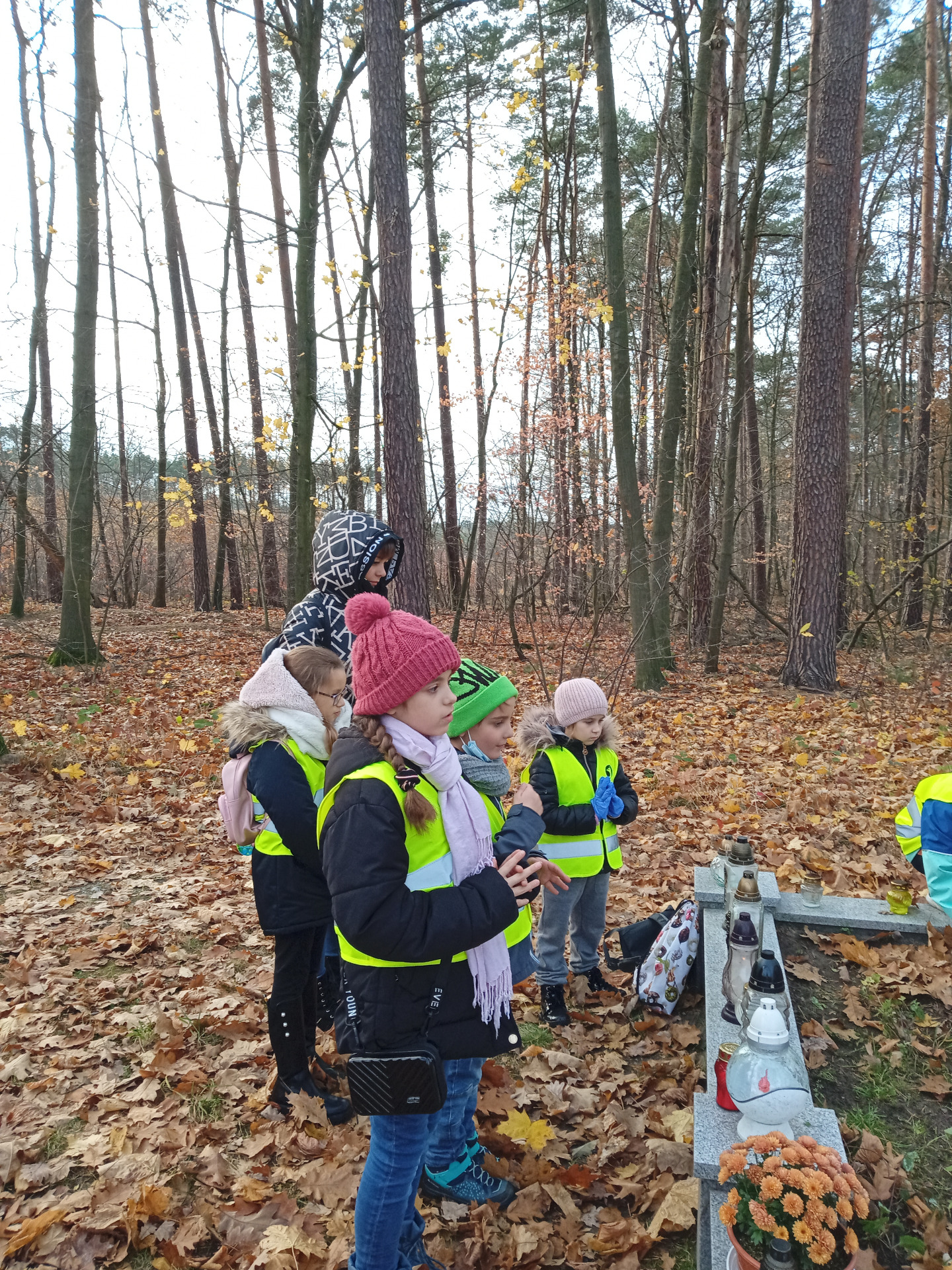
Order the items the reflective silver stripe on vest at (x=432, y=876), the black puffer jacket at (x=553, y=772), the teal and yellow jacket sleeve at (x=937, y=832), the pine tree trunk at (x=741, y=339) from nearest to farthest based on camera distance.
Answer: the reflective silver stripe on vest at (x=432, y=876) → the teal and yellow jacket sleeve at (x=937, y=832) → the black puffer jacket at (x=553, y=772) → the pine tree trunk at (x=741, y=339)

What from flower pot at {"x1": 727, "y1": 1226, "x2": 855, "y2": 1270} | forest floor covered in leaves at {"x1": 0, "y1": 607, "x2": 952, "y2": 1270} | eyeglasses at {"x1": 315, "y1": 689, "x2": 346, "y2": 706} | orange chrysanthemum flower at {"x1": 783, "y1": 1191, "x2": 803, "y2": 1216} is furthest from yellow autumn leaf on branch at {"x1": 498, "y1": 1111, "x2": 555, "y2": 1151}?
eyeglasses at {"x1": 315, "y1": 689, "x2": 346, "y2": 706}

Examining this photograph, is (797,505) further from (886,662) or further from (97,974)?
(97,974)

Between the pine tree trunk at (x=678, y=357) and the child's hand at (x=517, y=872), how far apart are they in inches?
327

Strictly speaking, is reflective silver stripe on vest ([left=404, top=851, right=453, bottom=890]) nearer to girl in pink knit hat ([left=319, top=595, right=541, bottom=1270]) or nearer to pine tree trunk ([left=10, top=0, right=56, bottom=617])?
girl in pink knit hat ([left=319, top=595, right=541, bottom=1270])

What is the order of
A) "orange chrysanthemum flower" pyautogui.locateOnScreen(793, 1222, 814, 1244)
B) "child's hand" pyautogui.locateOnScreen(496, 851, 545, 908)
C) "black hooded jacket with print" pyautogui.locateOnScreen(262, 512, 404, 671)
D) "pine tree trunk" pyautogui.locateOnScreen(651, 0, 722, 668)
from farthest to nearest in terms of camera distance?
"pine tree trunk" pyautogui.locateOnScreen(651, 0, 722, 668)
"black hooded jacket with print" pyautogui.locateOnScreen(262, 512, 404, 671)
"child's hand" pyautogui.locateOnScreen(496, 851, 545, 908)
"orange chrysanthemum flower" pyautogui.locateOnScreen(793, 1222, 814, 1244)

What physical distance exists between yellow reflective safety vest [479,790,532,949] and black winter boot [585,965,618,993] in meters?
1.47

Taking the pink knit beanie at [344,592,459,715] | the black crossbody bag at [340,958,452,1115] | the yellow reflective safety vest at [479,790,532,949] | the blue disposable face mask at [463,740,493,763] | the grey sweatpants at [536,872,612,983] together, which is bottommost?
the grey sweatpants at [536,872,612,983]

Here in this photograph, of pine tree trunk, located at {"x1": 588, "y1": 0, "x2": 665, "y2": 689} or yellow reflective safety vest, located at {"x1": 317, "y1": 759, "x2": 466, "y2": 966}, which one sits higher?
pine tree trunk, located at {"x1": 588, "y1": 0, "x2": 665, "y2": 689}

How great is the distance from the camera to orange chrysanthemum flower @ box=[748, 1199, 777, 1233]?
1753 millimetres

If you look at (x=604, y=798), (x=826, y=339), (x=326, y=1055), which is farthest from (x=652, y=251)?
(x=326, y=1055)

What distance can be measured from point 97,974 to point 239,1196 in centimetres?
194

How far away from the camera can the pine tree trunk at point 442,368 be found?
15547 millimetres

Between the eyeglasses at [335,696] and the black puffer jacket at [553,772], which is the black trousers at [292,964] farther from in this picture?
the black puffer jacket at [553,772]

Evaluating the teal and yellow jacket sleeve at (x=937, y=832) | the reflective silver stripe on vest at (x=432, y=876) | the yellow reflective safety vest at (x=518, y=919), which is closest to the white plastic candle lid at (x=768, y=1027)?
the yellow reflective safety vest at (x=518, y=919)
